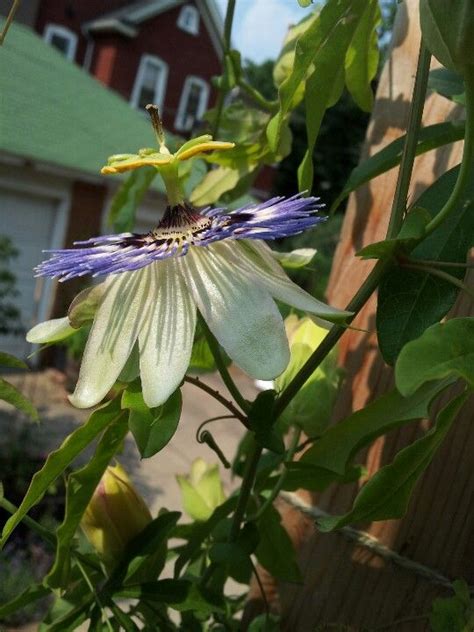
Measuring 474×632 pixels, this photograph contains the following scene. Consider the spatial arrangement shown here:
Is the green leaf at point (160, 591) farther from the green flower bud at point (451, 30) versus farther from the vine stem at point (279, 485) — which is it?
the green flower bud at point (451, 30)

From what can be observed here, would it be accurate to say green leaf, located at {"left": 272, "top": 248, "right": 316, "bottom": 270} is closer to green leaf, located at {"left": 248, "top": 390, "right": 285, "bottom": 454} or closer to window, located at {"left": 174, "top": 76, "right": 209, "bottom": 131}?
green leaf, located at {"left": 248, "top": 390, "right": 285, "bottom": 454}

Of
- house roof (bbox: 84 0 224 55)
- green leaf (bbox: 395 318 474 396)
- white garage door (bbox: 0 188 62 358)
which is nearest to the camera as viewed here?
green leaf (bbox: 395 318 474 396)

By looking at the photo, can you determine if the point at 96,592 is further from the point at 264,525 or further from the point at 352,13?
the point at 352,13

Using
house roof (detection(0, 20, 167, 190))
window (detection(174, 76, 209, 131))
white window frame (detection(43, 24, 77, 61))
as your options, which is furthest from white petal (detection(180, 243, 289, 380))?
white window frame (detection(43, 24, 77, 61))

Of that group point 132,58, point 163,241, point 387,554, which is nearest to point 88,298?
point 163,241

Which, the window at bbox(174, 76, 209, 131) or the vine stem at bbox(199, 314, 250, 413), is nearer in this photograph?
the vine stem at bbox(199, 314, 250, 413)
